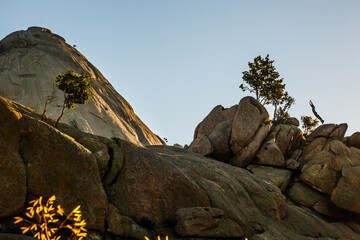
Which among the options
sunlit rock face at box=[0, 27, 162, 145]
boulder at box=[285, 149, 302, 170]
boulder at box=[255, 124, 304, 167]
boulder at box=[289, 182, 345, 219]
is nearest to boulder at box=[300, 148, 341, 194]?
boulder at box=[289, 182, 345, 219]

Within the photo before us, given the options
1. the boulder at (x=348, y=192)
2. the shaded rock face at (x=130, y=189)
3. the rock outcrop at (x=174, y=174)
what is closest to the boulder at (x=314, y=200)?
the rock outcrop at (x=174, y=174)

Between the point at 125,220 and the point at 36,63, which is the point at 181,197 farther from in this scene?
the point at 36,63

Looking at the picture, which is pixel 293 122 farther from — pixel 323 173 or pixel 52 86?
pixel 52 86

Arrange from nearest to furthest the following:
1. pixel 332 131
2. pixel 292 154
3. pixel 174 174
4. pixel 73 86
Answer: pixel 174 174 → pixel 73 86 → pixel 332 131 → pixel 292 154

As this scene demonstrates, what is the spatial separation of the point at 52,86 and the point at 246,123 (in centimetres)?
3384

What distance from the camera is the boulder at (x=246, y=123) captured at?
45.2m

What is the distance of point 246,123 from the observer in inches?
1800

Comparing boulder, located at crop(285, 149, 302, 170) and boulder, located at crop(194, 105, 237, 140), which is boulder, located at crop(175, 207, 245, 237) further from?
boulder, located at crop(194, 105, 237, 140)

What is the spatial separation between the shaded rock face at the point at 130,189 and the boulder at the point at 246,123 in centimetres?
1587

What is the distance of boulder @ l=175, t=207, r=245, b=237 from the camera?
1761cm

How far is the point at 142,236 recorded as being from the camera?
16078 mm

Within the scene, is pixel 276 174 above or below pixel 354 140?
below

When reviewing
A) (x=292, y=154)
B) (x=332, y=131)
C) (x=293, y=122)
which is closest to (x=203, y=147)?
(x=292, y=154)

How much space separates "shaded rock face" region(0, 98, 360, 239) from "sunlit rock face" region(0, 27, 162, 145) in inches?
1177
